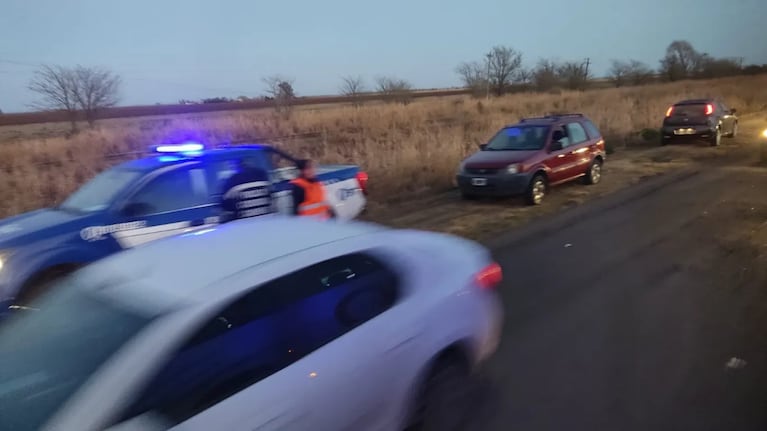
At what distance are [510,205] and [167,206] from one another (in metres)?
7.45

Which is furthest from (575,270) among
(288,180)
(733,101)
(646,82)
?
(646,82)

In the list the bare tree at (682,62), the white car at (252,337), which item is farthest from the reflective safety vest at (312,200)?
the bare tree at (682,62)

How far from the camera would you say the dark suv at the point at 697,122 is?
21312 millimetres

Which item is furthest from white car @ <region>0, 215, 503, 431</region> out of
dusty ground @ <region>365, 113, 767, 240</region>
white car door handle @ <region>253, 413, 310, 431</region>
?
dusty ground @ <region>365, 113, 767, 240</region>

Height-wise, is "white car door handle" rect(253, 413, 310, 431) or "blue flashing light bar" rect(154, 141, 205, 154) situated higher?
"blue flashing light bar" rect(154, 141, 205, 154)

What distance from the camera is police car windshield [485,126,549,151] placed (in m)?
12.6

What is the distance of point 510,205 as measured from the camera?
1189cm

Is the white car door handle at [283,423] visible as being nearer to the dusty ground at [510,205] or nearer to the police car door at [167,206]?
the police car door at [167,206]

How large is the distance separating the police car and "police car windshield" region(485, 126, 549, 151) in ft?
22.2

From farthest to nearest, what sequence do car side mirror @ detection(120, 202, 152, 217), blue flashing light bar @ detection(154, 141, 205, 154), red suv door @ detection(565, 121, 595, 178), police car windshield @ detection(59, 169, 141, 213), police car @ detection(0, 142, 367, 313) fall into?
red suv door @ detection(565, 121, 595, 178) < blue flashing light bar @ detection(154, 141, 205, 154) < police car windshield @ detection(59, 169, 141, 213) < car side mirror @ detection(120, 202, 152, 217) < police car @ detection(0, 142, 367, 313)

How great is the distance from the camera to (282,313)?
2850 mm

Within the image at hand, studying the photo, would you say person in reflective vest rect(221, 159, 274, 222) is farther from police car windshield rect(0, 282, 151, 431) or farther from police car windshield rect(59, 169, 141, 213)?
police car windshield rect(0, 282, 151, 431)

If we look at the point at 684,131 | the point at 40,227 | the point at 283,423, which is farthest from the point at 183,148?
the point at 684,131

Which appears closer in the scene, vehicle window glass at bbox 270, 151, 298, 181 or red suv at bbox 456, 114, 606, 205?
vehicle window glass at bbox 270, 151, 298, 181
